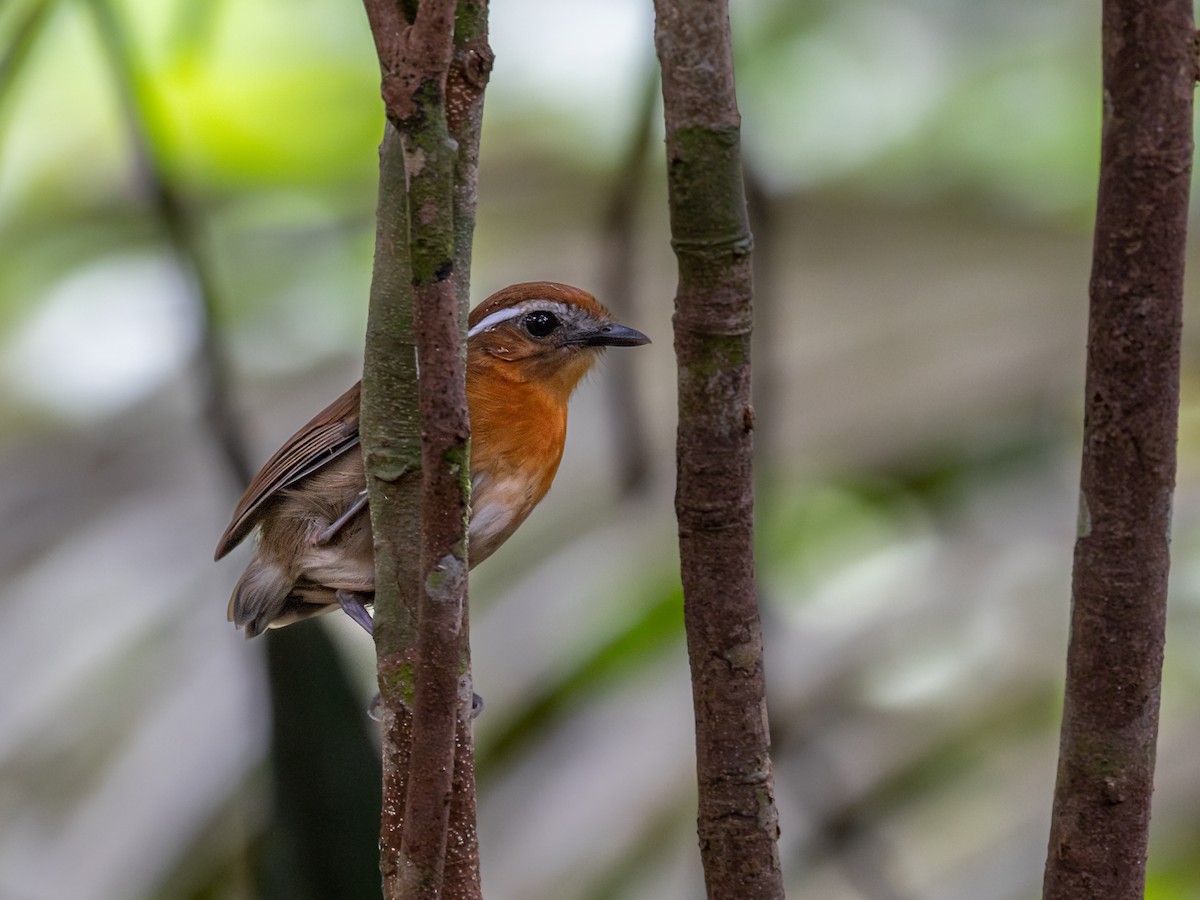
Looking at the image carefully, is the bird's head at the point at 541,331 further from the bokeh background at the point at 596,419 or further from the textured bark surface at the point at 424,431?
the textured bark surface at the point at 424,431

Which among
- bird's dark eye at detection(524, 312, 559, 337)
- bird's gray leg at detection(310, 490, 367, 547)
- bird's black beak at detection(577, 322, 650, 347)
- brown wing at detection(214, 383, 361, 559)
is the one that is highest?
bird's dark eye at detection(524, 312, 559, 337)

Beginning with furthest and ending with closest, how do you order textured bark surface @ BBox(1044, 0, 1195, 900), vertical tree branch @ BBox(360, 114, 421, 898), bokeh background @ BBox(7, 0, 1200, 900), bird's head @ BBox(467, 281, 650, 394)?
1. bokeh background @ BBox(7, 0, 1200, 900)
2. bird's head @ BBox(467, 281, 650, 394)
3. vertical tree branch @ BBox(360, 114, 421, 898)
4. textured bark surface @ BBox(1044, 0, 1195, 900)

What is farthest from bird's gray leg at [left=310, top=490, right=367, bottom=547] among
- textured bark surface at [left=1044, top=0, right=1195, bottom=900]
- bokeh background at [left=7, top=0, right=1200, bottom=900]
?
textured bark surface at [left=1044, top=0, right=1195, bottom=900]

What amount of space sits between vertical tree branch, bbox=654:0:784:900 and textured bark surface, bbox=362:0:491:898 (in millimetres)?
198

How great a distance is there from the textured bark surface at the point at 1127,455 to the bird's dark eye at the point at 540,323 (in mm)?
1351

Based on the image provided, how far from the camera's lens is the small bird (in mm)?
2119

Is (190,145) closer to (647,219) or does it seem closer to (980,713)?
(647,219)

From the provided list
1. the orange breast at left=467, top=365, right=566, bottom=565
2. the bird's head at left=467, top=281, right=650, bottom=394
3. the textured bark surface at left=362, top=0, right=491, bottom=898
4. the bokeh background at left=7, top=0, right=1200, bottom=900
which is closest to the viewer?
the textured bark surface at left=362, top=0, right=491, bottom=898

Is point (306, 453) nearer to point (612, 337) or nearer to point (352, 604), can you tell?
point (352, 604)

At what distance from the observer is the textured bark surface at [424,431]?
0.97m

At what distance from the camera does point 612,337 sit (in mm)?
2381

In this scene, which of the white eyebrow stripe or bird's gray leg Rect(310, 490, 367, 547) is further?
the white eyebrow stripe

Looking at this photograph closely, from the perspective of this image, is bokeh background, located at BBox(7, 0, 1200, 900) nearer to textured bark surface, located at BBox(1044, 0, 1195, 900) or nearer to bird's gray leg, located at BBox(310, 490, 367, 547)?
bird's gray leg, located at BBox(310, 490, 367, 547)

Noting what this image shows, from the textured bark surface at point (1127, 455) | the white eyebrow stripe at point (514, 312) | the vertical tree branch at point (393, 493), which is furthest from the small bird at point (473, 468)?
the textured bark surface at point (1127, 455)
